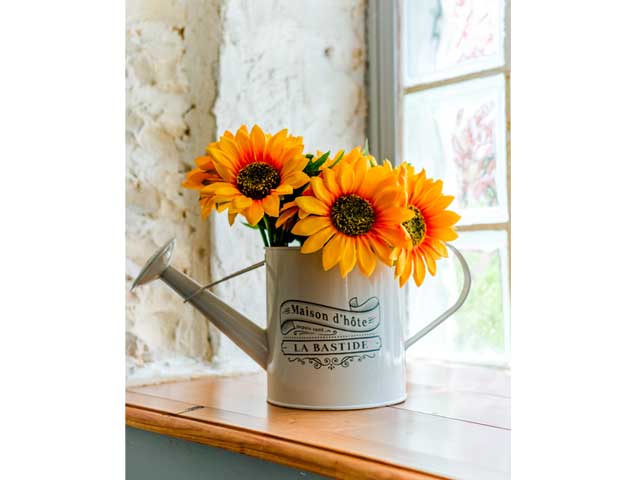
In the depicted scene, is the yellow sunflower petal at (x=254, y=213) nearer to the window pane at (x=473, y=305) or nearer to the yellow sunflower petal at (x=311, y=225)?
the yellow sunflower petal at (x=311, y=225)

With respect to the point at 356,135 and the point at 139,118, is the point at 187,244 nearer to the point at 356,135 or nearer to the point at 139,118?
the point at 139,118

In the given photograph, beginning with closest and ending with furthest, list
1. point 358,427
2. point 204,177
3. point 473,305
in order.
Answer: point 358,427, point 204,177, point 473,305

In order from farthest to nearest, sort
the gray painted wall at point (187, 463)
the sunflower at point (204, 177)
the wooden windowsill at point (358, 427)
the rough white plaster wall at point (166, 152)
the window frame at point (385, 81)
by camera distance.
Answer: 1. the window frame at point (385, 81)
2. the rough white plaster wall at point (166, 152)
3. the sunflower at point (204, 177)
4. the gray painted wall at point (187, 463)
5. the wooden windowsill at point (358, 427)

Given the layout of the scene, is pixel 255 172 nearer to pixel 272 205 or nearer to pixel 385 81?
pixel 272 205

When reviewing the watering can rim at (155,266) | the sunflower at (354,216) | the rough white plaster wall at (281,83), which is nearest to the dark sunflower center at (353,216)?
the sunflower at (354,216)

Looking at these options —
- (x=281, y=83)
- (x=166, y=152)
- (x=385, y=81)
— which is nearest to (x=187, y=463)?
(x=166, y=152)

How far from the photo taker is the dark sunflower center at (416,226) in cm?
79

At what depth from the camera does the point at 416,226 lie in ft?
2.60

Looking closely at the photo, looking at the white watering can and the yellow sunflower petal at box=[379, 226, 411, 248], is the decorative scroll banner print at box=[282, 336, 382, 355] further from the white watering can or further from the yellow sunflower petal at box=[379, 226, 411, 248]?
the yellow sunflower petal at box=[379, 226, 411, 248]

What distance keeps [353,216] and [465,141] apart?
500mm
